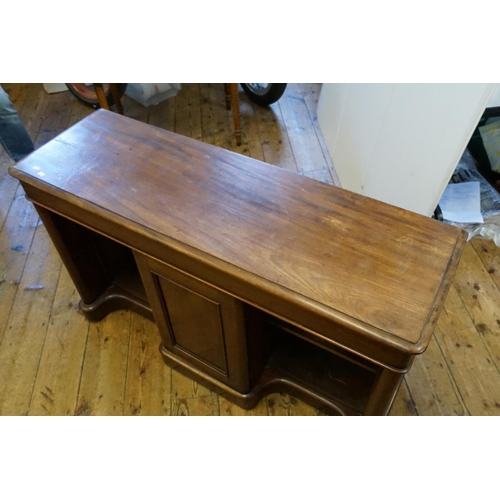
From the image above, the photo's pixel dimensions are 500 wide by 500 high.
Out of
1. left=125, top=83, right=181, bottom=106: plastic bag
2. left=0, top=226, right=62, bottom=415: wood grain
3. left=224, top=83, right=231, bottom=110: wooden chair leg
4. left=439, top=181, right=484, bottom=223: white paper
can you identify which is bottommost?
left=0, top=226, right=62, bottom=415: wood grain

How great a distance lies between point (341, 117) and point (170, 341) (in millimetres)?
1475

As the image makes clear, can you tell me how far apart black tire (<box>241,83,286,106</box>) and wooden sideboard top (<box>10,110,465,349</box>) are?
1474 millimetres

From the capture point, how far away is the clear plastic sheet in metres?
1.72

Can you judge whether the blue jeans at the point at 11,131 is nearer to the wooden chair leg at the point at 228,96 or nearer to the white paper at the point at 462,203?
the wooden chair leg at the point at 228,96

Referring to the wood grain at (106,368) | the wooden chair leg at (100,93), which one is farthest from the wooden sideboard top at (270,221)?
the wooden chair leg at (100,93)

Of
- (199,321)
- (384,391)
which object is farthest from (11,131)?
(384,391)

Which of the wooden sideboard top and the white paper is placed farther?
the white paper

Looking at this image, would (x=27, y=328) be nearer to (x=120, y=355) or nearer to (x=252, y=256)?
(x=120, y=355)

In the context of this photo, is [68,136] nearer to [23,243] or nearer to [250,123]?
[23,243]

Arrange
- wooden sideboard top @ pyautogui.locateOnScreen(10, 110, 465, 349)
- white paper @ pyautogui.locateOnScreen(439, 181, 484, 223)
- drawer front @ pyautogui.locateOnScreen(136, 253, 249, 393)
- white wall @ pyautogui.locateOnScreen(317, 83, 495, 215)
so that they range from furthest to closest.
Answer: white paper @ pyautogui.locateOnScreen(439, 181, 484, 223) < white wall @ pyautogui.locateOnScreen(317, 83, 495, 215) < drawer front @ pyautogui.locateOnScreen(136, 253, 249, 393) < wooden sideboard top @ pyautogui.locateOnScreen(10, 110, 465, 349)

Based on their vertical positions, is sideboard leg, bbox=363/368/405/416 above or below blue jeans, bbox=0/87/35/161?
above

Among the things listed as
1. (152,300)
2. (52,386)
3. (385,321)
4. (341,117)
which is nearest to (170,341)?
(152,300)

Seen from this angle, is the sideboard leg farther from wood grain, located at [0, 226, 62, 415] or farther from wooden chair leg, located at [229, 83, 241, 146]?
wooden chair leg, located at [229, 83, 241, 146]

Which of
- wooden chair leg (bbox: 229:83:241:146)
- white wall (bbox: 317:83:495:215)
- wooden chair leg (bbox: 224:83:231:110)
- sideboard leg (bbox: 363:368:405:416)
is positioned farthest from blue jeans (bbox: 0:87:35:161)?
sideboard leg (bbox: 363:368:405:416)
